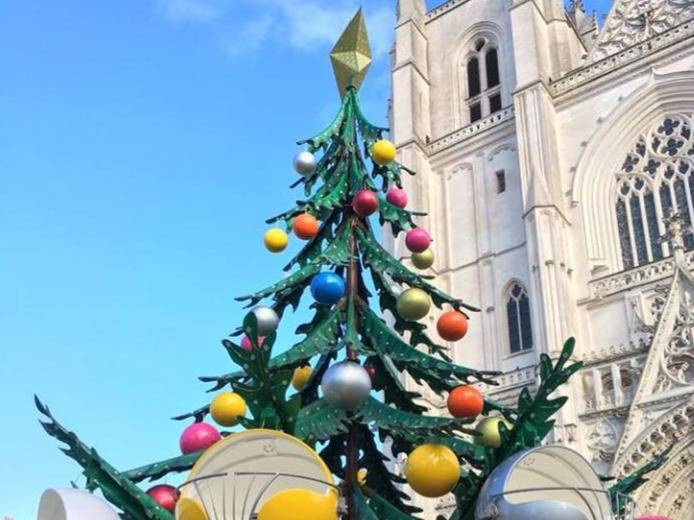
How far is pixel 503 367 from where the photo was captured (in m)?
20.9

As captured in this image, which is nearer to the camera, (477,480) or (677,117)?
(477,480)

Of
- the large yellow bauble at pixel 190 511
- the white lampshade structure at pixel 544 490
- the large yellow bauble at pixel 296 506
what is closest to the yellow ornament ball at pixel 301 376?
the large yellow bauble at pixel 190 511

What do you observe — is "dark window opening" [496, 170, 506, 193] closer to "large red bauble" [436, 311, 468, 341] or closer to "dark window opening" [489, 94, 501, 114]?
"dark window opening" [489, 94, 501, 114]

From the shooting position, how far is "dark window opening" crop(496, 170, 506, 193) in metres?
23.7

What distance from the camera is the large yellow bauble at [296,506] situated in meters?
4.67

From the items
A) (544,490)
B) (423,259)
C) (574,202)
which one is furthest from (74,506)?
(574,202)

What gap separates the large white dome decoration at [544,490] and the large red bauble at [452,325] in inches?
63.7

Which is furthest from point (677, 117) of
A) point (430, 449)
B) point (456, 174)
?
point (430, 449)

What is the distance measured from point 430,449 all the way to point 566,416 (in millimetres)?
12935

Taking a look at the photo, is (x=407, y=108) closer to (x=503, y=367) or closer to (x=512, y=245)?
(x=512, y=245)

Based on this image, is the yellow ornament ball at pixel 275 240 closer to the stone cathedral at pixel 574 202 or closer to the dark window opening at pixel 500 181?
the stone cathedral at pixel 574 202

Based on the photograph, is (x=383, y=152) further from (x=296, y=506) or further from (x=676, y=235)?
(x=676, y=235)

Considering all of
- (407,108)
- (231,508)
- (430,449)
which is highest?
(407,108)

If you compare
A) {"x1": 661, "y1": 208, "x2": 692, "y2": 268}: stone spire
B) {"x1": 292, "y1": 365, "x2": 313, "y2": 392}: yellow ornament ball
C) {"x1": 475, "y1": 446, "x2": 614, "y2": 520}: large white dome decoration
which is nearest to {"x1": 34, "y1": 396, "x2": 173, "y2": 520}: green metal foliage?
{"x1": 292, "y1": 365, "x2": 313, "y2": 392}: yellow ornament ball
